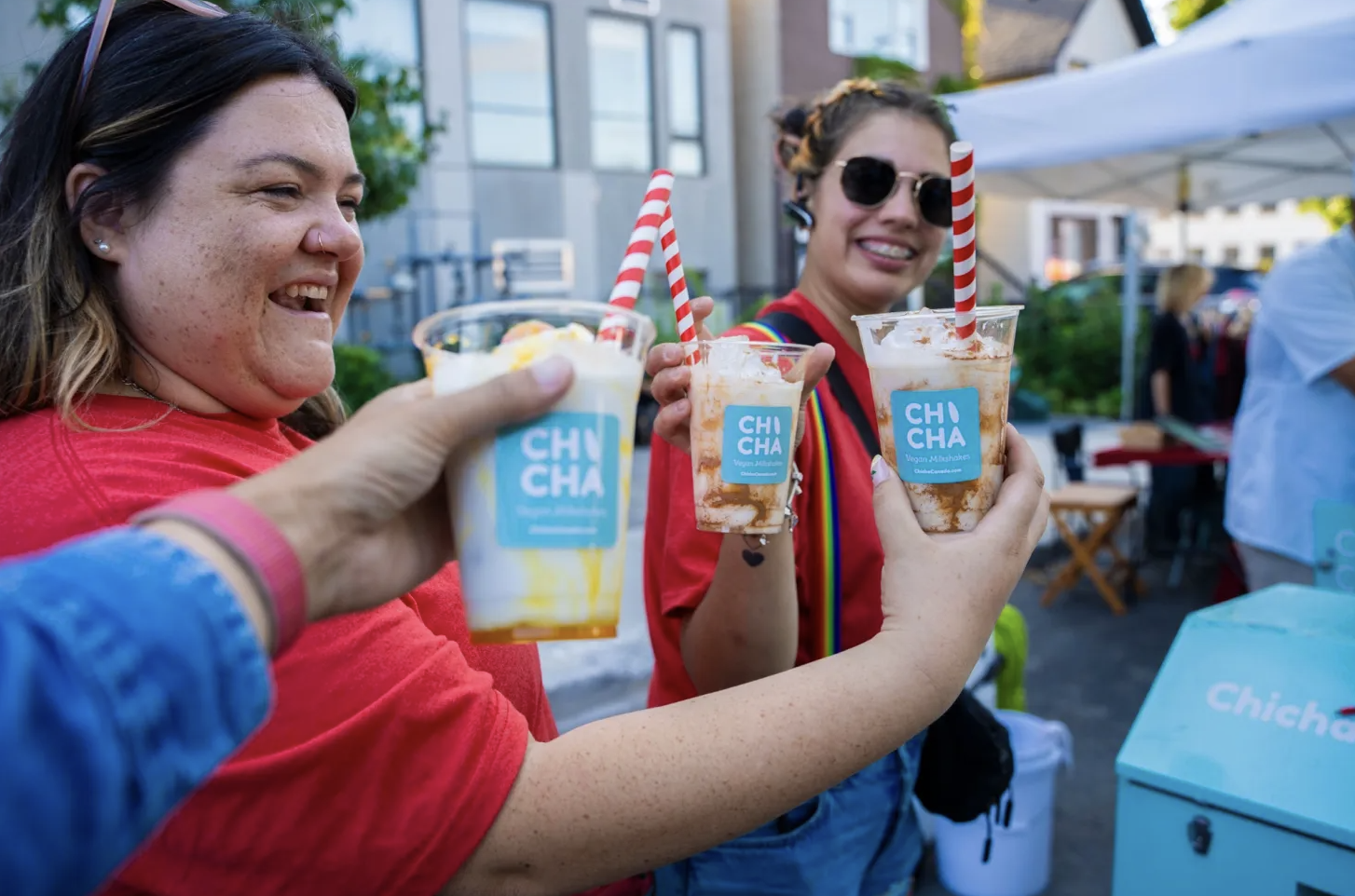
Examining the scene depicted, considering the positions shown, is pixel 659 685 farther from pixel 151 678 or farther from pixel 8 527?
pixel 151 678

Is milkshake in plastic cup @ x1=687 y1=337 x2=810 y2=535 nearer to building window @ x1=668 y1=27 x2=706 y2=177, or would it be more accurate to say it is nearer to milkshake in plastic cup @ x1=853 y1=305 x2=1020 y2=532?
milkshake in plastic cup @ x1=853 y1=305 x2=1020 y2=532

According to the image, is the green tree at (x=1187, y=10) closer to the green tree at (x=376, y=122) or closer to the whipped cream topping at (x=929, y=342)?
the green tree at (x=376, y=122)

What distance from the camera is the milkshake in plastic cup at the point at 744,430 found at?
1418 mm

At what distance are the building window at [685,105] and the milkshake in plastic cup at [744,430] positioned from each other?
1545 centimetres

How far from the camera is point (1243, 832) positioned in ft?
6.84

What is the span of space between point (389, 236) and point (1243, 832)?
1286 cm

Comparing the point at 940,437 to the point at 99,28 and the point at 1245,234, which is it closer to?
the point at 99,28

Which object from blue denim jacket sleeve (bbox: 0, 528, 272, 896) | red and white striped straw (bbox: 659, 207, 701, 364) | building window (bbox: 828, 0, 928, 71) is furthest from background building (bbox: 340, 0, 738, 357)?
blue denim jacket sleeve (bbox: 0, 528, 272, 896)

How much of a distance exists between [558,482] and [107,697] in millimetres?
469

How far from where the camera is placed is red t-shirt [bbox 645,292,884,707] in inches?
69.6

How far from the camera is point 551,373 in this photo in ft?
3.18

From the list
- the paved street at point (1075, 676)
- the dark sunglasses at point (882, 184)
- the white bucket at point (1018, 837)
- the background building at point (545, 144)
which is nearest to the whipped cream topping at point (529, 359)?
the dark sunglasses at point (882, 184)

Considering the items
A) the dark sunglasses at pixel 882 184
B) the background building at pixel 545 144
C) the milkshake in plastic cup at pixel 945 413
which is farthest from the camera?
the background building at pixel 545 144

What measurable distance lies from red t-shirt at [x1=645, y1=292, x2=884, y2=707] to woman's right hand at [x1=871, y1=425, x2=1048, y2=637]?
19.1 inches
